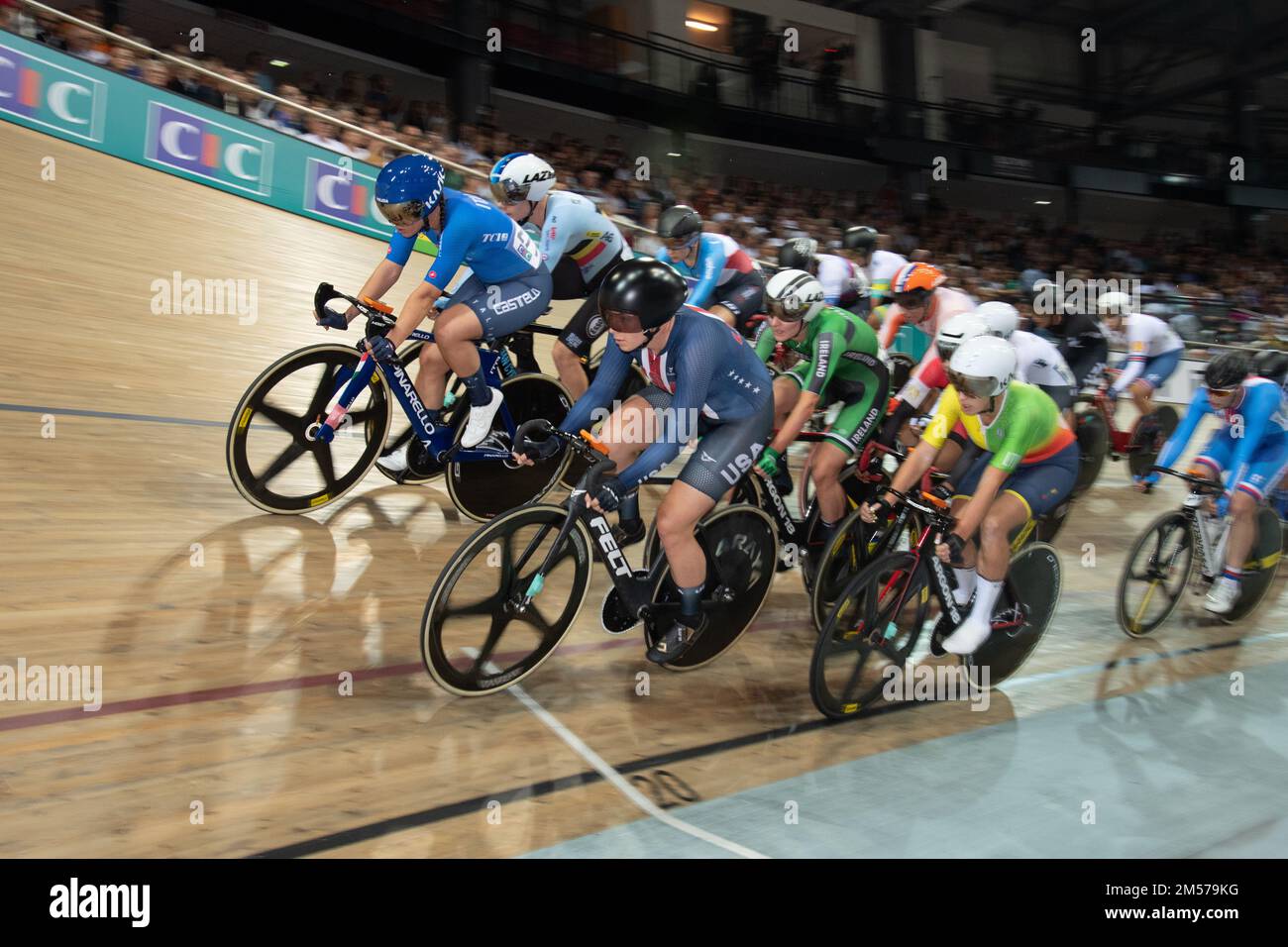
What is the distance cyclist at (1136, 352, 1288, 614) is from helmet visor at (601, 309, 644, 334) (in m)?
2.98

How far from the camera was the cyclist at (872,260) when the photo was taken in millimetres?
6184

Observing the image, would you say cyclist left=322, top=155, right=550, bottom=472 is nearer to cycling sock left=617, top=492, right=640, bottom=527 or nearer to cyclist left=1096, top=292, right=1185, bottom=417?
cycling sock left=617, top=492, right=640, bottom=527

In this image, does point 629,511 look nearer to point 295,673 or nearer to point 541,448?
point 541,448

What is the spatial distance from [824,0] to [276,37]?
1190 cm

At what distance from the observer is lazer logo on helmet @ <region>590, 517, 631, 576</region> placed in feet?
10.0

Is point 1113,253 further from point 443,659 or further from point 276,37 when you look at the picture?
point 443,659

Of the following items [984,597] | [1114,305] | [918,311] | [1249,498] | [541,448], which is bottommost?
[984,597]

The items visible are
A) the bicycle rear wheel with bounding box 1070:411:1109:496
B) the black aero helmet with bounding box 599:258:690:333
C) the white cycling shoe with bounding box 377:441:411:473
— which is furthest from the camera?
the bicycle rear wheel with bounding box 1070:411:1109:496

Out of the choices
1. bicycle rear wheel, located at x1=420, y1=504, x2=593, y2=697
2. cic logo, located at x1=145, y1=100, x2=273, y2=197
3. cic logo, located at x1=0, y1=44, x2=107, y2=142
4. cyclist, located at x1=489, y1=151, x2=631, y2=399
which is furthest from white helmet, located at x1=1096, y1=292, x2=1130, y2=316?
cic logo, located at x1=0, y1=44, x2=107, y2=142

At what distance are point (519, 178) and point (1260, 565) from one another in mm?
3882

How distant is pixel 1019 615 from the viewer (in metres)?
3.72

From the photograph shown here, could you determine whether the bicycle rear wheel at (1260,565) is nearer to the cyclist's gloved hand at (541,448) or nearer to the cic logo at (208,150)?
the cyclist's gloved hand at (541,448)

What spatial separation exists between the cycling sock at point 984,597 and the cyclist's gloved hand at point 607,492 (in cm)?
138

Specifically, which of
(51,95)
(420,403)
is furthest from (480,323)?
(51,95)
